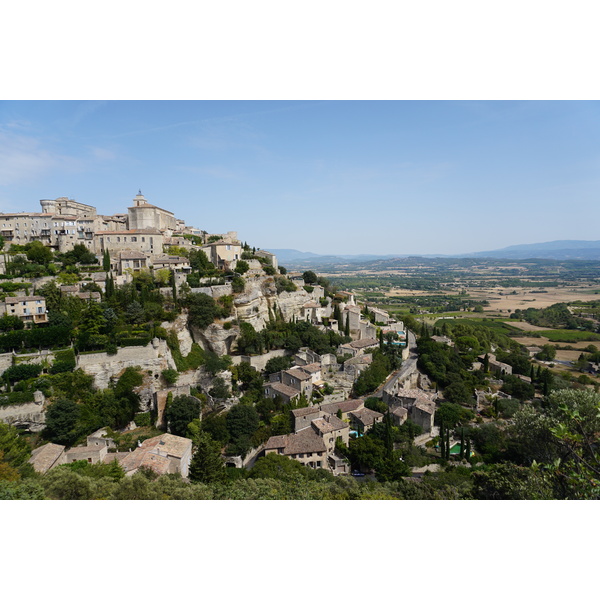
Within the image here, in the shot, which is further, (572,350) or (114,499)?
(572,350)

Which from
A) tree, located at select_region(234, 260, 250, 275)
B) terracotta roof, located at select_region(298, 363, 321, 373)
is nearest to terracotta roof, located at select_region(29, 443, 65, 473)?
terracotta roof, located at select_region(298, 363, 321, 373)

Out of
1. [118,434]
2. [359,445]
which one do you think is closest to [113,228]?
[118,434]

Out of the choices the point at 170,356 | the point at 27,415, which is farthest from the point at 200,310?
the point at 27,415

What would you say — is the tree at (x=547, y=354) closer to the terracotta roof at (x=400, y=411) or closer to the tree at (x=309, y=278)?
the terracotta roof at (x=400, y=411)

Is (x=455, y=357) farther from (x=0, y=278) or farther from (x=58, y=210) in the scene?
(x=58, y=210)

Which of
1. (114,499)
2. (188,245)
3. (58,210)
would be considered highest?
(58,210)
